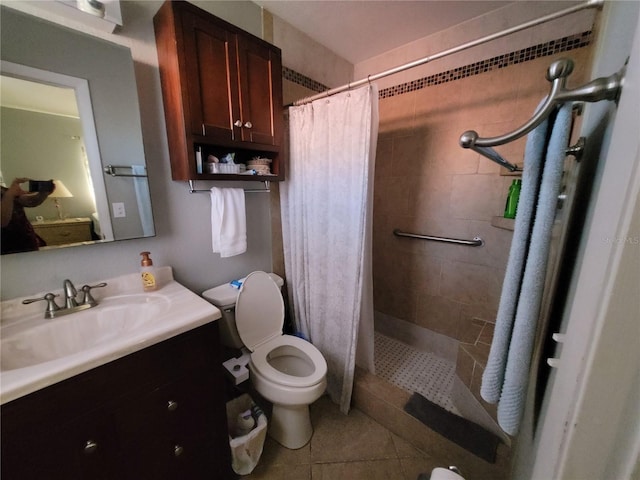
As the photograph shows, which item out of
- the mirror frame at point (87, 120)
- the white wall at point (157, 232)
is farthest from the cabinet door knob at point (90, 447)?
the mirror frame at point (87, 120)

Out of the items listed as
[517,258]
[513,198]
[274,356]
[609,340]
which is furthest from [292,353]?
[513,198]

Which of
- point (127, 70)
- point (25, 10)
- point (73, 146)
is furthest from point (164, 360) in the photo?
point (25, 10)

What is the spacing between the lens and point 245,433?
1.26 m

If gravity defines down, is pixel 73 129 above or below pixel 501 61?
below

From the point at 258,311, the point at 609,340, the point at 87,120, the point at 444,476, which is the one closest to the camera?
the point at 609,340

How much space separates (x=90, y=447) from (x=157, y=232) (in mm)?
853

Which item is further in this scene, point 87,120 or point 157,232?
point 157,232

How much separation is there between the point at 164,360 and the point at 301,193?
1114mm

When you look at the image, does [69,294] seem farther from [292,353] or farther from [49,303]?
[292,353]

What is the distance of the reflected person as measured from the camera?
883 millimetres

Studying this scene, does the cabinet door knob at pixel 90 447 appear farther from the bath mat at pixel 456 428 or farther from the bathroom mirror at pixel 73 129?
the bath mat at pixel 456 428

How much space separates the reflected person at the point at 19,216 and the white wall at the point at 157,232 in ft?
0.18

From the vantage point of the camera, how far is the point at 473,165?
5.78 ft

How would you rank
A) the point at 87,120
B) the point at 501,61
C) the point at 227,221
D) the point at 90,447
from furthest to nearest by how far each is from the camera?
the point at 501,61
the point at 227,221
the point at 87,120
the point at 90,447
